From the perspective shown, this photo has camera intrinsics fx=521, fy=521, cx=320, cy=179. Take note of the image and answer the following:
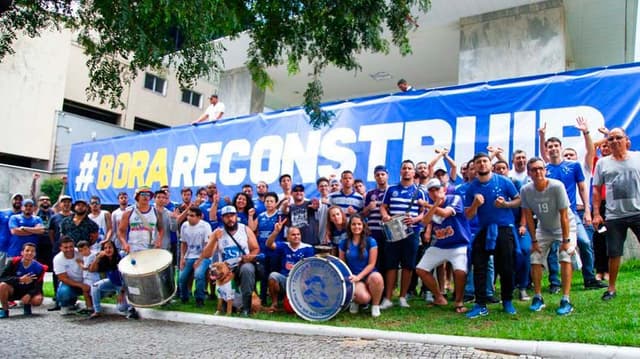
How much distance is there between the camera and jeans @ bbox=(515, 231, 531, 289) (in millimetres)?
6680

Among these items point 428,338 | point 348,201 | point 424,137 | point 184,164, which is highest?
point 424,137

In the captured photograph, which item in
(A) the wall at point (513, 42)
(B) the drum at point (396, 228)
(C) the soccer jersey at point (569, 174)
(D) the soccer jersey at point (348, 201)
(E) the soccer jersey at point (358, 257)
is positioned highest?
(A) the wall at point (513, 42)

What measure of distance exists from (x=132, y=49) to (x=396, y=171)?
548 centimetres

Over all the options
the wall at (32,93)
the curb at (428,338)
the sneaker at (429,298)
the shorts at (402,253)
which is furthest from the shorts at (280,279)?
the wall at (32,93)

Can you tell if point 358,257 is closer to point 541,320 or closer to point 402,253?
point 402,253

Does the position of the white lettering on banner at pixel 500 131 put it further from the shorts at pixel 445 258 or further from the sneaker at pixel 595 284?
the shorts at pixel 445 258

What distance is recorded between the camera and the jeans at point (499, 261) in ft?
19.6

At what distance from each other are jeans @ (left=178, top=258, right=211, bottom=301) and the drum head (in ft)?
1.86

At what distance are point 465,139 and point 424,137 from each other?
0.76 m

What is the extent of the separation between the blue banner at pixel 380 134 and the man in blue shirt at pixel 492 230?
2472 millimetres

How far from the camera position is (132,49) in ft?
17.4

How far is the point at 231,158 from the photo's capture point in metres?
12.0

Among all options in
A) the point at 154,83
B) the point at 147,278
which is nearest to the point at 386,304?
the point at 147,278

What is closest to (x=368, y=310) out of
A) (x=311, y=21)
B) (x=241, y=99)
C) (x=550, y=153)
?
(x=550, y=153)
